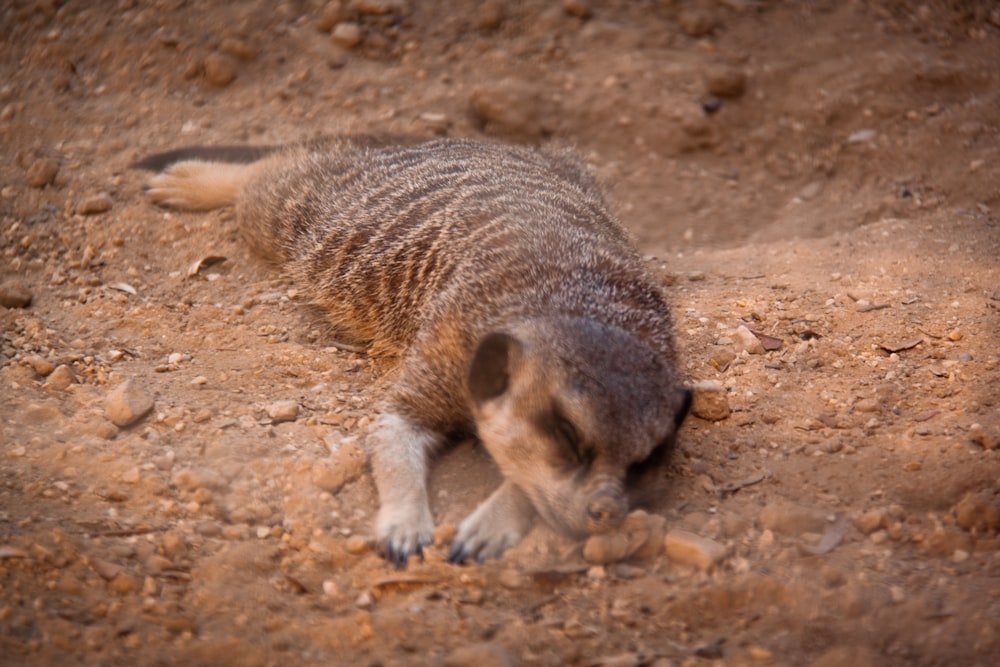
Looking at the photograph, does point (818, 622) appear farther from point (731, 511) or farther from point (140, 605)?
point (140, 605)

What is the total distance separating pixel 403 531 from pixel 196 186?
303cm

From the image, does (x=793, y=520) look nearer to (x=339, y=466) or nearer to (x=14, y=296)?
(x=339, y=466)

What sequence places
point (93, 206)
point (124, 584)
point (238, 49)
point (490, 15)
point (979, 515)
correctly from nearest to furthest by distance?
1. point (124, 584)
2. point (979, 515)
3. point (93, 206)
4. point (238, 49)
5. point (490, 15)

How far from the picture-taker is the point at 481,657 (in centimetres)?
238

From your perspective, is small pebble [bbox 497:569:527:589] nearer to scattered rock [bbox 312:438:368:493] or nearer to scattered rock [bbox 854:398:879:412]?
scattered rock [bbox 312:438:368:493]

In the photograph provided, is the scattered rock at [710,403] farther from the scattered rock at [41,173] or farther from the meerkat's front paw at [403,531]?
the scattered rock at [41,173]

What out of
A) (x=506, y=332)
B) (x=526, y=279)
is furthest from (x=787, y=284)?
(x=506, y=332)

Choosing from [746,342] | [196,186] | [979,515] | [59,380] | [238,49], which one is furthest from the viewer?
[238,49]

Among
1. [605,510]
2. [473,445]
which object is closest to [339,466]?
[473,445]

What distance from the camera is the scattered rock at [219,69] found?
5.95 metres

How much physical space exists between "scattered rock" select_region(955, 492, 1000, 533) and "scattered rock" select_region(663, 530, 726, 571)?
2.51ft

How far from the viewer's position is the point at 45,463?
122 inches

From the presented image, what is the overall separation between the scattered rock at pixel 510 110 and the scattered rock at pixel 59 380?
3.21 metres

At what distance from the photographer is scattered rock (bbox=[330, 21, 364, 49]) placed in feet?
20.4
